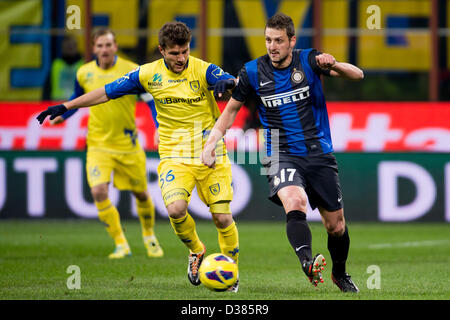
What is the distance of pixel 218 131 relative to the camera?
731 cm

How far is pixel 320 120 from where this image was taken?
24.2ft

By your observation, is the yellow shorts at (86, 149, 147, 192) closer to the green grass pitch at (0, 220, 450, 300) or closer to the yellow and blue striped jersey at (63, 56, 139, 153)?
the yellow and blue striped jersey at (63, 56, 139, 153)

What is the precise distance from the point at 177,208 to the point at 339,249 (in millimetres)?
1367

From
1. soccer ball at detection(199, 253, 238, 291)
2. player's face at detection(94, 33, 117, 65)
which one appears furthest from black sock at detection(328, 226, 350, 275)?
player's face at detection(94, 33, 117, 65)

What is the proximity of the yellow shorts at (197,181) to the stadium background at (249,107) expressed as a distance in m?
5.74

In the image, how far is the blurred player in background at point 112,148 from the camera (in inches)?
404

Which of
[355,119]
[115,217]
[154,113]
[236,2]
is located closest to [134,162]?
[115,217]

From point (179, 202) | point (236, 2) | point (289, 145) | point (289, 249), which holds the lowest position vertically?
point (289, 249)

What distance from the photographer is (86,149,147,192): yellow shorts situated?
10.3 metres

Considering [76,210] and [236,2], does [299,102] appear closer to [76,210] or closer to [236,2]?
[76,210]

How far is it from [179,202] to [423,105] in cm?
759

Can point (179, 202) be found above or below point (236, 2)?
below

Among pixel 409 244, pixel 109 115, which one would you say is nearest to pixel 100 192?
pixel 109 115
